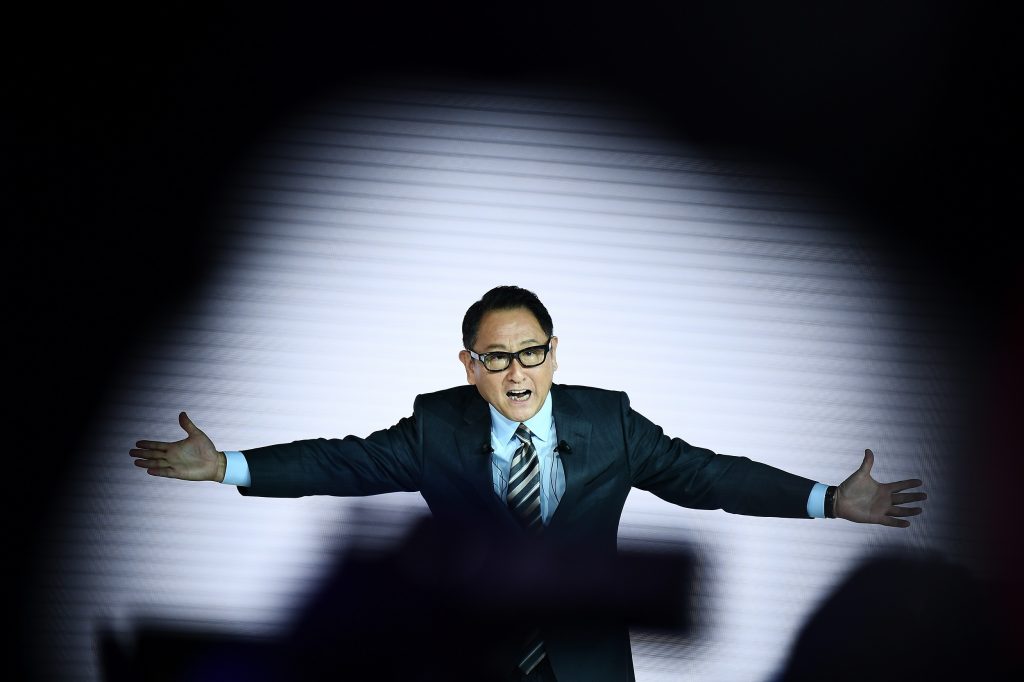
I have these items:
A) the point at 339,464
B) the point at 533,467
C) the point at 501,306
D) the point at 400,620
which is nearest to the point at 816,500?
the point at 533,467

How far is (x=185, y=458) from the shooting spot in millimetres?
2697

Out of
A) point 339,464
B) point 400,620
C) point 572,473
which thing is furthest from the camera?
point 400,620

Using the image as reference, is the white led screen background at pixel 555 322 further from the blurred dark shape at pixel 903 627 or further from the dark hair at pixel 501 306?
the dark hair at pixel 501 306

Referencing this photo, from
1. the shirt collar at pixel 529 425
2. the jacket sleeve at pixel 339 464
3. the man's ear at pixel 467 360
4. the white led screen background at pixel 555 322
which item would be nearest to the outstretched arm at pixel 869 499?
the white led screen background at pixel 555 322

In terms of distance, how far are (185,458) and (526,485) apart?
96 cm

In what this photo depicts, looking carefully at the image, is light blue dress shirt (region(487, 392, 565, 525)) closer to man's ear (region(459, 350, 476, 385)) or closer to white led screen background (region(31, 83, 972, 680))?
man's ear (region(459, 350, 476, 385))

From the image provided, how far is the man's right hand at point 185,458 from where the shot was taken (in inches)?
105

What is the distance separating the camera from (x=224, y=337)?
11.0ft

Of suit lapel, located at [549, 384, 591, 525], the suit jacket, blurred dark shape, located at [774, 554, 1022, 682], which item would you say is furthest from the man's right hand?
blurred dark shape, located at [774, 554, 1022, 682]

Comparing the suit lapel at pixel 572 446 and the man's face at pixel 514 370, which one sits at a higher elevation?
the man's face at pixel 514 370

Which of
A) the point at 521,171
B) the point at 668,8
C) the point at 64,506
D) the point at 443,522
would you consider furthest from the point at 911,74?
the point at 64,506

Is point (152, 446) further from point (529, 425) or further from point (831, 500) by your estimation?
point (831, 500)

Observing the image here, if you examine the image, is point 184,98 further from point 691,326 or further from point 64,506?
point 691,326

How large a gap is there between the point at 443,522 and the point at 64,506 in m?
1.46
